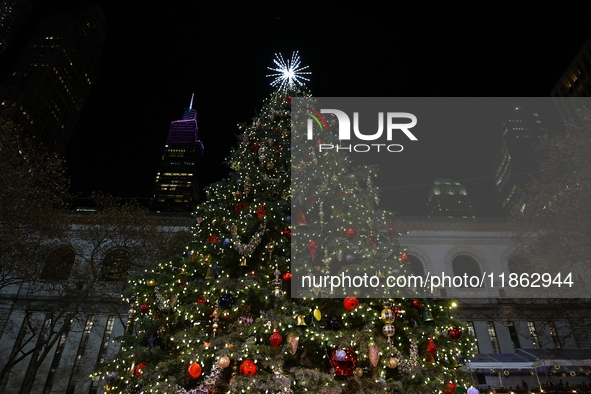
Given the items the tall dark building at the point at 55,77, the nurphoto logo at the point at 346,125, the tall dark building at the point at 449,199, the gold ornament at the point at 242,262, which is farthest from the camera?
the tall dark building at the point at 449,199

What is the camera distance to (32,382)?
1848 centimetres

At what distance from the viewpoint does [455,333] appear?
7293mm

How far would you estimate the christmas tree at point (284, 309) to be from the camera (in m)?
6.27

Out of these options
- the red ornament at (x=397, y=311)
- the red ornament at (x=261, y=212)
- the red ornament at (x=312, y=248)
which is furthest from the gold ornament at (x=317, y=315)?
the red ornament at (x=261, y=212)

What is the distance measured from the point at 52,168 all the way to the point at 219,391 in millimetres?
13030

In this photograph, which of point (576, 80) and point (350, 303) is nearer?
point (350, 303)

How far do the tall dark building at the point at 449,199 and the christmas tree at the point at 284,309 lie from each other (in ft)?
286

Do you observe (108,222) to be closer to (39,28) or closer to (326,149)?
(326,149)

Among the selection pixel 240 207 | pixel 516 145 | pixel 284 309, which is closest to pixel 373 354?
pixel 284 309

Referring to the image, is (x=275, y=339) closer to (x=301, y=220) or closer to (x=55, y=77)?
(x=301, y=220)

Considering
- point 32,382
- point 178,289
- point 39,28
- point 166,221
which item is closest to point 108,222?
point 166,221

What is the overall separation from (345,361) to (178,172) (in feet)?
426

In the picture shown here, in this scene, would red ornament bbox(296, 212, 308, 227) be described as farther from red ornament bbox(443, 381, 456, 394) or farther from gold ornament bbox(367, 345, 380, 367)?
red ornament bbox(443, 381, 456, 394)

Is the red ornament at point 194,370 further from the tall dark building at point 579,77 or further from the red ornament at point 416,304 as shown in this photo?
the tall dark building at point 579,77
